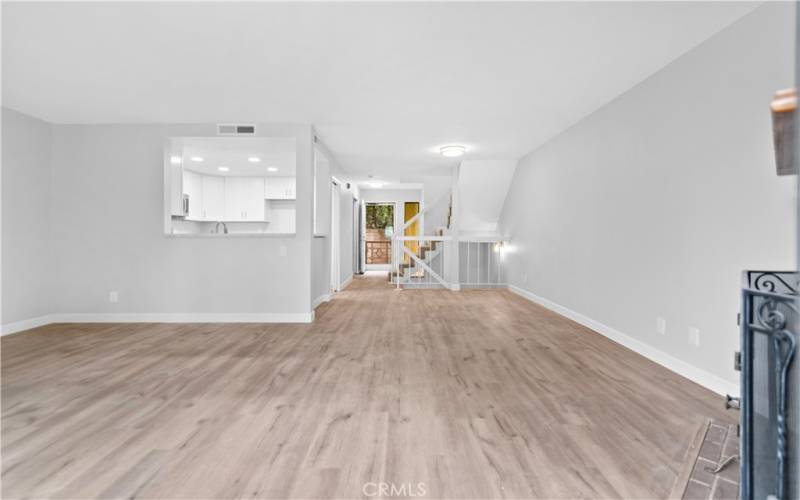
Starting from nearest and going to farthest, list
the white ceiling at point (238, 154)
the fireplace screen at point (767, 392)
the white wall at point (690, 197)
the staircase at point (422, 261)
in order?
the fireplace screen at point (767, 392) < the white wall at point (690, 197) < the white ceiling at point (238, 154) < the staircase at point (422, 261)

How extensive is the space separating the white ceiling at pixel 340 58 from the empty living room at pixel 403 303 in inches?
1.1

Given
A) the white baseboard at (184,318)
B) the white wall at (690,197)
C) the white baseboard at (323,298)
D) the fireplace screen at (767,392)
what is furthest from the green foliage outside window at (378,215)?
the fireplace screen at (767,392)

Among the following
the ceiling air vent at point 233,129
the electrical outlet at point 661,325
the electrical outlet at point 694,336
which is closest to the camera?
the electrical outlet at point 694,336

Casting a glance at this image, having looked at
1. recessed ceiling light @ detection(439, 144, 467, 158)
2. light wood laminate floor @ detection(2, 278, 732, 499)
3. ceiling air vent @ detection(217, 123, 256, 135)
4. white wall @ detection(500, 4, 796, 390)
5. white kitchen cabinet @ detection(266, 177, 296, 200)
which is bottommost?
light wood laminate floor @ detection(2, 278, 732, 499)

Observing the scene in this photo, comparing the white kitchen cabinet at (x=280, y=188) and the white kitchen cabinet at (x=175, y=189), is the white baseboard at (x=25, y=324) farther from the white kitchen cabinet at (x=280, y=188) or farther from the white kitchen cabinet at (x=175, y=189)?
the white kitchen cabinet at (x=280, y=188)

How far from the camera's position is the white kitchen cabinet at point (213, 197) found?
23.1ft

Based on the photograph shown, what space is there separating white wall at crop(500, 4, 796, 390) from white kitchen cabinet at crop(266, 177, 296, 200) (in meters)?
5.38

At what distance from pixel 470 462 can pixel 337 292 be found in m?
5.35

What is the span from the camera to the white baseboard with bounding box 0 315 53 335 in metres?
3.71

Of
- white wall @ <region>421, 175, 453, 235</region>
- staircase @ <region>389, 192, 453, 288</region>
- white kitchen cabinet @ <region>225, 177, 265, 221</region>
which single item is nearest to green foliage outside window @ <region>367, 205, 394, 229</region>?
white wall @ <region>421, 175, 453, 235</region>

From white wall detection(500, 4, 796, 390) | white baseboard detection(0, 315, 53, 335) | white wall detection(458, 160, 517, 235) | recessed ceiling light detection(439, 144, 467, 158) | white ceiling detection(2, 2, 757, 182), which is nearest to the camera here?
white wall detection(500, 4, 796, 390)

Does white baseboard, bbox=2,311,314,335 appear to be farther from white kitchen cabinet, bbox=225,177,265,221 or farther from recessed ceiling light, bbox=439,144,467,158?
white kitchen cabinet, bbox=225,177,265,221

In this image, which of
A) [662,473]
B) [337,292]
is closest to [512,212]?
[337,292]

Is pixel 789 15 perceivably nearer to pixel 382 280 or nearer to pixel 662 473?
pixel 662 473
